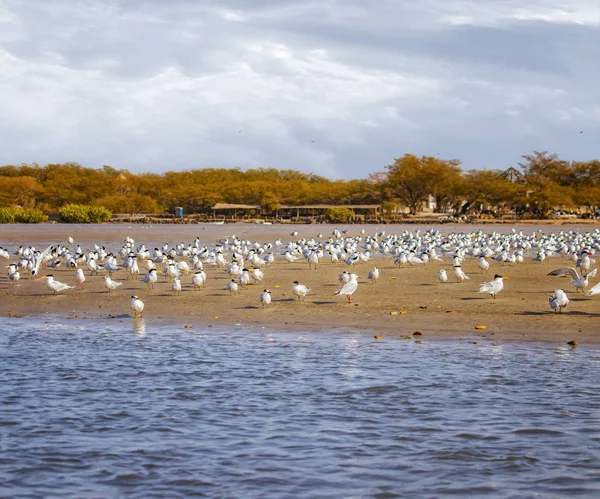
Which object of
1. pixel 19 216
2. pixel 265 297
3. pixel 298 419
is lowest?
pixel 298 419

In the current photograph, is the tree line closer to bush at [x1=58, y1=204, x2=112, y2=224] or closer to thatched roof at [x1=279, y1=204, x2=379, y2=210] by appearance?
thatched roof at [x1=279, y1=204, x2=379, y2=210]

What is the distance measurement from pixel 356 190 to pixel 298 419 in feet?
363

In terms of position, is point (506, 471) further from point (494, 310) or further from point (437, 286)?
point (437, 286)

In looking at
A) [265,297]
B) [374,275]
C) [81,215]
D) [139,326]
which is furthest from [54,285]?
[81,215]

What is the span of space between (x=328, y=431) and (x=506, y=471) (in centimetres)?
178

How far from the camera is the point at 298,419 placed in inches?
324

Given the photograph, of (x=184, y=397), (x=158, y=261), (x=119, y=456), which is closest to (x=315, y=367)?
(x=184, y=397)

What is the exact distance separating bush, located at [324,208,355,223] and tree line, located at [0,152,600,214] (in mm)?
7547

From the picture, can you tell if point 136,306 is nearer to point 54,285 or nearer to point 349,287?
point 54,285

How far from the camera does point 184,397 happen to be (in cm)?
916

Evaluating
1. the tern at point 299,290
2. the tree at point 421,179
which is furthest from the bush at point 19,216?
the tern at point 299,290

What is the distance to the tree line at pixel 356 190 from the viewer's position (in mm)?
102000

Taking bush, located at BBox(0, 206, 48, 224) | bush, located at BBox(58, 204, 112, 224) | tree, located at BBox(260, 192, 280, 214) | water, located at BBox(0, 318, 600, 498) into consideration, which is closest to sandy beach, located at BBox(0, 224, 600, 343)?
water, located at BBox(0, 318, 600, 498)

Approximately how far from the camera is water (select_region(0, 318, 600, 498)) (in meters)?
6.49
